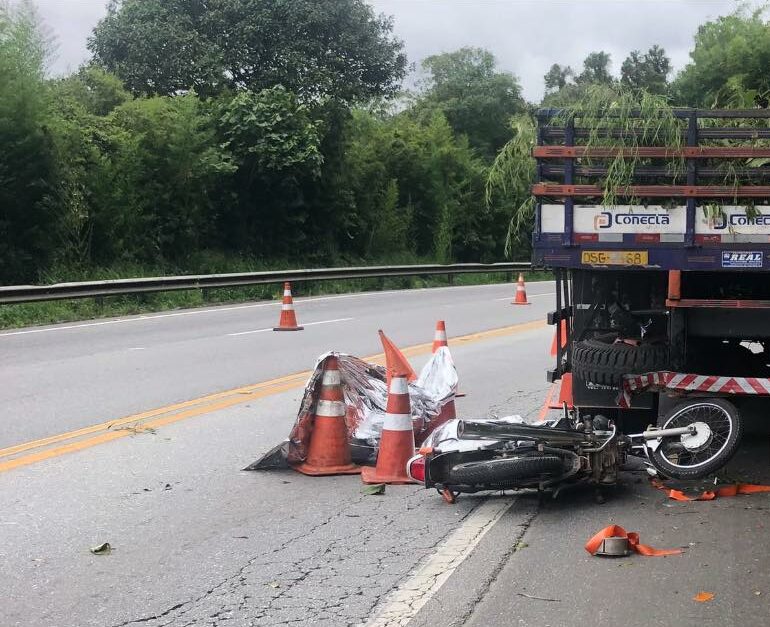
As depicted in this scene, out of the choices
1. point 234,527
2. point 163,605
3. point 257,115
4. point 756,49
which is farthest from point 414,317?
point 163,605

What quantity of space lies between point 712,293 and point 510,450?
85.9 inches

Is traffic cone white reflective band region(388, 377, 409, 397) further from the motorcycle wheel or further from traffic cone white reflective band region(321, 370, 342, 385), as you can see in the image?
the motorcycle wheel

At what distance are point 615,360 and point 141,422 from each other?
4.10m

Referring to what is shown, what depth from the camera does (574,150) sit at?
6.80 metres

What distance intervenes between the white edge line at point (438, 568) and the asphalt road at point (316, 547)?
13 mm

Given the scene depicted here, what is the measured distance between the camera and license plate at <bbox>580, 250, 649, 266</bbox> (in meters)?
6.74

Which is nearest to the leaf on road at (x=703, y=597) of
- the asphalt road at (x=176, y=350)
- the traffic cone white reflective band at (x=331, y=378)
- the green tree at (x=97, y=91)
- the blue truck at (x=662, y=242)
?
the blue truck at (x=662, y=242)

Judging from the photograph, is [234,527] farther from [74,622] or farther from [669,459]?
[669,459]

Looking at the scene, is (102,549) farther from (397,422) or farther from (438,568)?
(397,422)

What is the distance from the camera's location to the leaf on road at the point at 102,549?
16.6 feet

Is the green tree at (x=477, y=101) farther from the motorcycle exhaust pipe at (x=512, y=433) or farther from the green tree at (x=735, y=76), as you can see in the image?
the motorcycle exhaust pipe at (x=512, y=433)

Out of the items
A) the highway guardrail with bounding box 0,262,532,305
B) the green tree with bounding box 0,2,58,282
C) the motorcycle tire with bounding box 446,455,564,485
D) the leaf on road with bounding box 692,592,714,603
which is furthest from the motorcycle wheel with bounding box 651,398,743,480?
the green tree with bounding box 0,2,58,282

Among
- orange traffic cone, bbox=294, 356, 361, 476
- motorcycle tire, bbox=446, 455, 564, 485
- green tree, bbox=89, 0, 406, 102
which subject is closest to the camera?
motorcycle tire, bbox=446, 455, 564, 485

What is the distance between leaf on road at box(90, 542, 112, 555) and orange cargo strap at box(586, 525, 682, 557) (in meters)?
2.50
